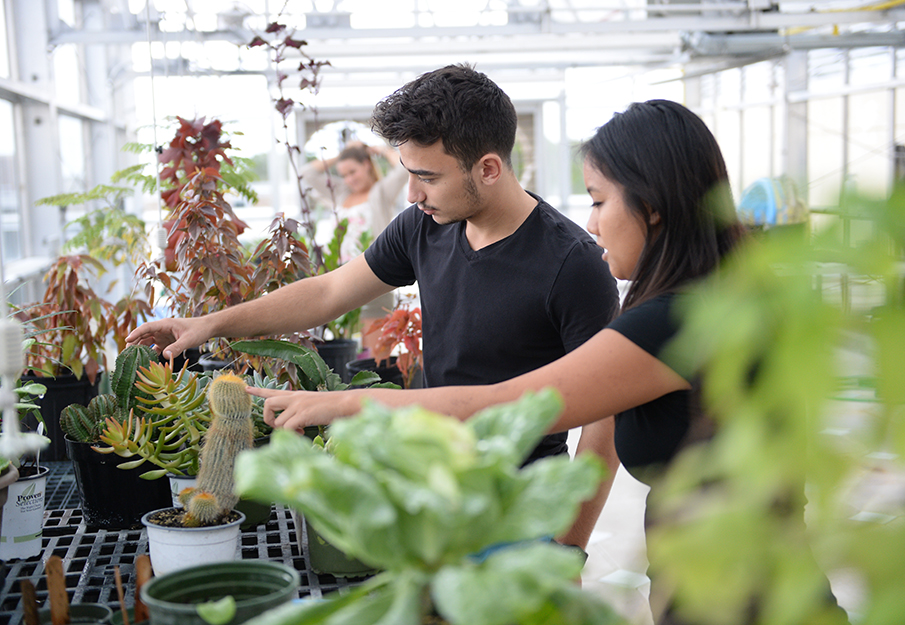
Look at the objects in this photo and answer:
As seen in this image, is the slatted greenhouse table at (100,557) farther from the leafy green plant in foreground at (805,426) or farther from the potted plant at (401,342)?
the potted plant at (401,342)

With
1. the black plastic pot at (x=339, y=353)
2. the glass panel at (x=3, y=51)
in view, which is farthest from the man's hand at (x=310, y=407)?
the glass panel at (x=3, y=51)

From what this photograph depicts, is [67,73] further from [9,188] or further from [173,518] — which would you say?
[173,518]

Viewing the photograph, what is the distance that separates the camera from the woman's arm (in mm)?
1196

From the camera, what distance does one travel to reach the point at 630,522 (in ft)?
12.1

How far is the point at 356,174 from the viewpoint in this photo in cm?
555

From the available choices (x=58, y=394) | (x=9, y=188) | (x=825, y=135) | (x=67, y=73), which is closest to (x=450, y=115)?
(x=58, y=394)

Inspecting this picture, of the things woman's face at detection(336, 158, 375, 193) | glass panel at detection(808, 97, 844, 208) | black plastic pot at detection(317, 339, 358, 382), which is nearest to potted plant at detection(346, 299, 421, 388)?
black plastic pot at detection(317, 339, 358, 382)

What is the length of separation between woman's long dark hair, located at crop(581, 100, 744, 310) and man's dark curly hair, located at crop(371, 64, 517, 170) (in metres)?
0.55

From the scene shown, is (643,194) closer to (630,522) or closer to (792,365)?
(792,365)

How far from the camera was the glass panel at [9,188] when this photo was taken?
5188mm

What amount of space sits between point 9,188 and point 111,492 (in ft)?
15.4

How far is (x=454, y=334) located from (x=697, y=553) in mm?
1401

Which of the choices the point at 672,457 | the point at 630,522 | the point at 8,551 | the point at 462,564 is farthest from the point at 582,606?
the point at 630,522

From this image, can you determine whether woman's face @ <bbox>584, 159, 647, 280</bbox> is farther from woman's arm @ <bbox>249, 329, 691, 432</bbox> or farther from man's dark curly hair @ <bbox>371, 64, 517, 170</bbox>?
man's dark curly hair @ <bbox>371, 64, 517, 170</bbox>
